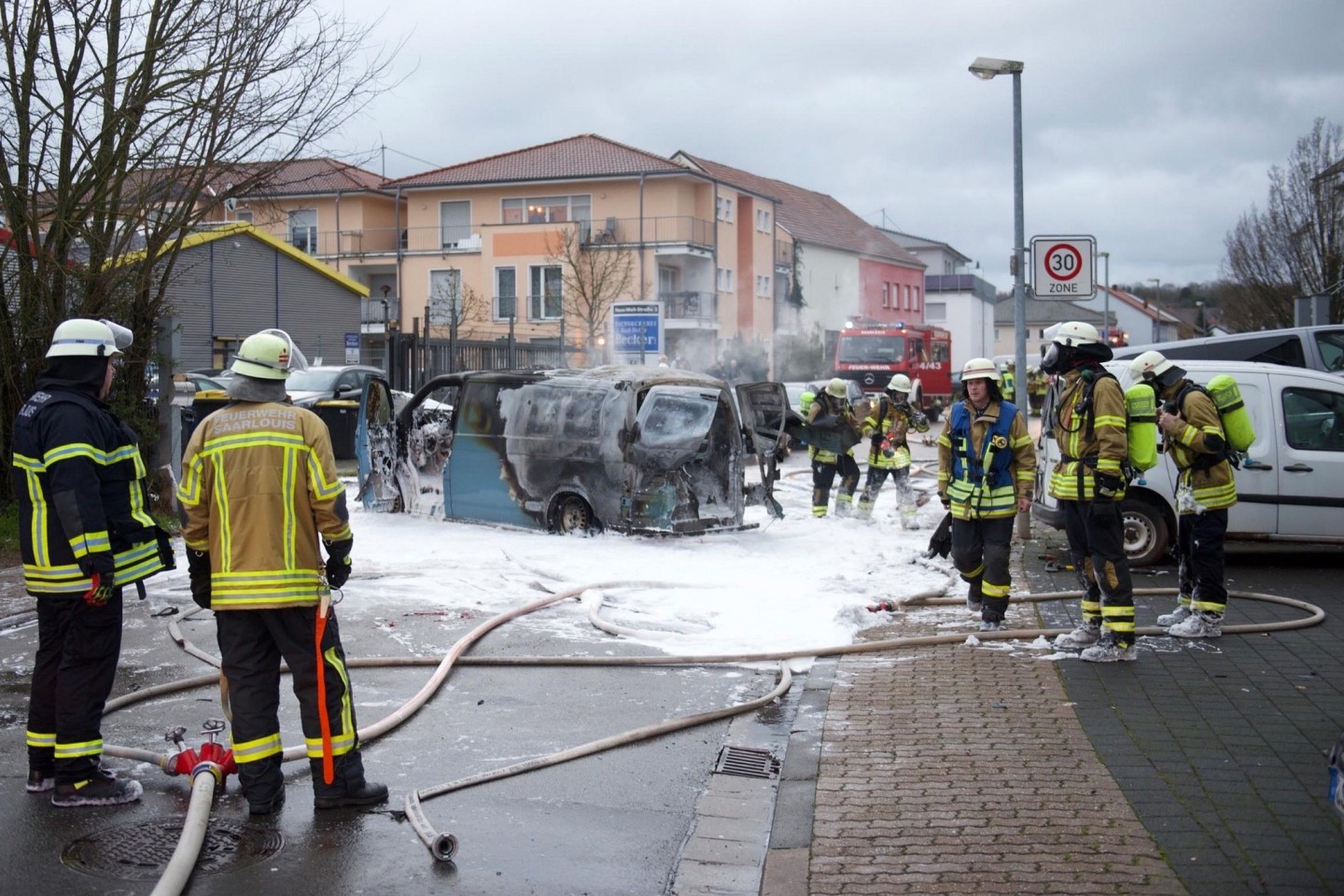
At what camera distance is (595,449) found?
1197 centimetres

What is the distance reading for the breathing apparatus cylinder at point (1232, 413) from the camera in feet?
26.7

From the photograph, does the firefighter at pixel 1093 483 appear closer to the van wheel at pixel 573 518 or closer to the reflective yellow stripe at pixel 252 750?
the reflective yellow stripe at pixel 252 750

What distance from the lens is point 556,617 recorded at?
9.02 m

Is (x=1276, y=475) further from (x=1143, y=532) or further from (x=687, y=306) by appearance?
(x=687, y=306)

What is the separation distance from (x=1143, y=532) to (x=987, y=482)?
10.8 feet

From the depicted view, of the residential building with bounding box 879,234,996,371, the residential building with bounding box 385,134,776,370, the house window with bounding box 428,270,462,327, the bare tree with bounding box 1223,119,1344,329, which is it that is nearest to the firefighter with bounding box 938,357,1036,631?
the bare tree with bounding box 1223,119,1344,329

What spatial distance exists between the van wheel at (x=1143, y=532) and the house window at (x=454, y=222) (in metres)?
40.5

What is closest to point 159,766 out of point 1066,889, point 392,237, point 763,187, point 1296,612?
point 1066,889

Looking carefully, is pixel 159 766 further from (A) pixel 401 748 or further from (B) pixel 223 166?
(B) pixel 223 166

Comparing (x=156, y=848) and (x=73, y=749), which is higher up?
(x=73, y=749)

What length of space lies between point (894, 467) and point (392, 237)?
129 feet

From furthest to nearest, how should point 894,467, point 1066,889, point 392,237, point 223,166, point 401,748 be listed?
point 392,237 → point 894,467 → point 223,166 → point 401,748 → point 1066,889

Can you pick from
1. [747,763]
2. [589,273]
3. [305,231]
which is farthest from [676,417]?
[305,231]

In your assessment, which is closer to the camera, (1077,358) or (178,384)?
(1077,358)
